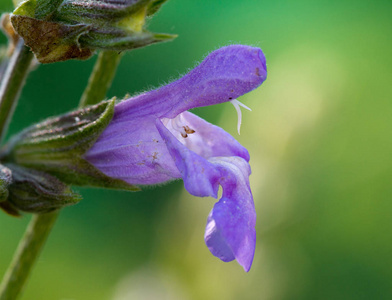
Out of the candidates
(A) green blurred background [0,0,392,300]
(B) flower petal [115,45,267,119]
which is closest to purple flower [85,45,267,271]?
(B) flower petal [115,45,267,119]

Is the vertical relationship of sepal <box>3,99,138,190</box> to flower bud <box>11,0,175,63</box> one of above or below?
below

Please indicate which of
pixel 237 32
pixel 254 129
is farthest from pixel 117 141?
pixel 237 32

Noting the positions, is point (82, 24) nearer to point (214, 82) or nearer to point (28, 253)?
point (214, 82)

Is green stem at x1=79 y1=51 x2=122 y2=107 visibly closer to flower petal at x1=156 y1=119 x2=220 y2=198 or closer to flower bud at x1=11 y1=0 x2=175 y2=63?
flower bud at x1=11 y1=0 x2=175 y2=63

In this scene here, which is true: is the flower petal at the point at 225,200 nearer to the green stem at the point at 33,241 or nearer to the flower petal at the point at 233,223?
the flower petal at the point at 233,223

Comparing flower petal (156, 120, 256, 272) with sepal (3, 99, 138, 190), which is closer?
flower petal (156, 120, 256, 272)

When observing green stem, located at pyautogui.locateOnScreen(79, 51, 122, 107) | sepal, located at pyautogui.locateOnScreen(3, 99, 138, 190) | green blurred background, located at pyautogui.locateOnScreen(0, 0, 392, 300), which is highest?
green stem, located at pyautogui.locateOnScreen(79, 51, 122, 107)

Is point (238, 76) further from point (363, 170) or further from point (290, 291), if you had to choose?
point (363, 170)

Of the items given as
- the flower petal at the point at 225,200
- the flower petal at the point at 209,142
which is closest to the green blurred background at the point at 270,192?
the flower petal at the point at 209,142
